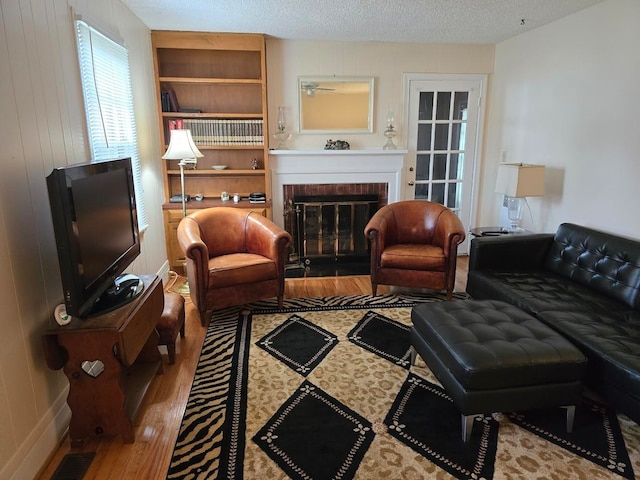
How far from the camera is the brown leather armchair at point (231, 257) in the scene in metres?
3.11

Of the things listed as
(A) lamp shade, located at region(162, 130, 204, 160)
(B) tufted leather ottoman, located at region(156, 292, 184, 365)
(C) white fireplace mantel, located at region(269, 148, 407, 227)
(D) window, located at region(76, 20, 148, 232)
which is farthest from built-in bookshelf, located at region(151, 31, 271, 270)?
(B) tufted leather ottoman, located at region(156, 292, 184, 365)

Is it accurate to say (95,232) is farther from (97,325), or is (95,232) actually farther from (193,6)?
(193,6)

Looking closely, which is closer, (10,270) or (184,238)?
(10,270)

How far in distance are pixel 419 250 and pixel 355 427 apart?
1910 millimetres

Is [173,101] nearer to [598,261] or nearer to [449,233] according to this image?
[449,233]

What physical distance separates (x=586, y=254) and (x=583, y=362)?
4.23 feet

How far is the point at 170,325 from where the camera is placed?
257 centimetres

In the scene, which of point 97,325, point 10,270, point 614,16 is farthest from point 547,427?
point 614,16

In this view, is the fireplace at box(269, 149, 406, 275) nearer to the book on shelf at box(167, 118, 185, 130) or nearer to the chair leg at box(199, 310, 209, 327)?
the book on shelf at box(167, 118, 185, 130)

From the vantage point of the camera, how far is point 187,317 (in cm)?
333

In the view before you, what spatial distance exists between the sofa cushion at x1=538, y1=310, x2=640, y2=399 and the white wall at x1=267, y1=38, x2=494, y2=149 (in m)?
2.86

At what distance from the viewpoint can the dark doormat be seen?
177 centimetres

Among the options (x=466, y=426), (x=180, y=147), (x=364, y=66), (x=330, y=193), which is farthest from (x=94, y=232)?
(x=364, y=66)

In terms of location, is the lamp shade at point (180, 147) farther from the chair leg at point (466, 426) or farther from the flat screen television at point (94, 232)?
the chair leg at point (466, 426)
